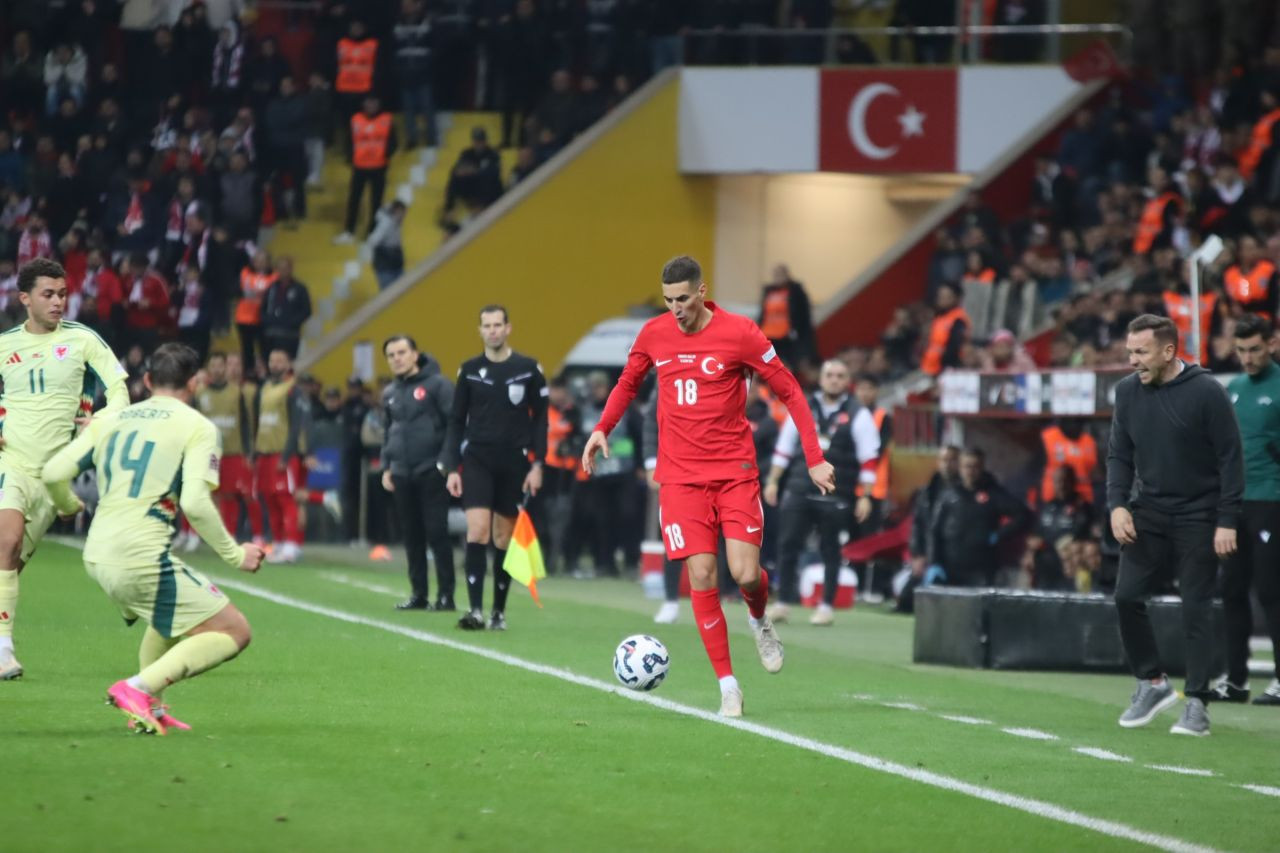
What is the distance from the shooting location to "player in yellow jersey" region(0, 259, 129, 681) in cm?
1135

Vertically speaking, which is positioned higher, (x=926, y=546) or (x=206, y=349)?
(x=206, y=349)

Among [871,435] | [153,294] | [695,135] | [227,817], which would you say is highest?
[695,135]

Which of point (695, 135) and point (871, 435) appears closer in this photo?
point (871, 435)

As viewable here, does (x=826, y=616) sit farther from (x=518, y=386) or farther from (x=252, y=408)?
(x=252, y=408)

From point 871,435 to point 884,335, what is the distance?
9.50 metres

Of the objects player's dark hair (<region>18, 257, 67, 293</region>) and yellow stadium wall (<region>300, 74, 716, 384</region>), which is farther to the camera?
yellow stadium wall (<region>300, 74, 716, 384</region>)

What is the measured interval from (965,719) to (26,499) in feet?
16.2

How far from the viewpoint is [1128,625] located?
36.7 ft

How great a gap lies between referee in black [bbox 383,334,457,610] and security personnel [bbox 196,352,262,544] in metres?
5.70

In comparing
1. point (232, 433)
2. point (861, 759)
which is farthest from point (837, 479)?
point (861, 759)

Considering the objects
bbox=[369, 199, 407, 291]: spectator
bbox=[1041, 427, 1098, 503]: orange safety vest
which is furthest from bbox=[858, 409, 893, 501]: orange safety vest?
bbox=[369, 199, 407, 291]: spectator

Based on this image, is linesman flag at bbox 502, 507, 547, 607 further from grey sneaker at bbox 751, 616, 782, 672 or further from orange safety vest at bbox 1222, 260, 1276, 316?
orange safety vest at bbox 1222, 260, 1276, 316

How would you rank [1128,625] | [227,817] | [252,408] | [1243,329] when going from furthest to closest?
[252,408] → [1243,329] → [1128,625] → [227,817]

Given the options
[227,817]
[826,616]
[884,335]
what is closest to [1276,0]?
[884,335]
